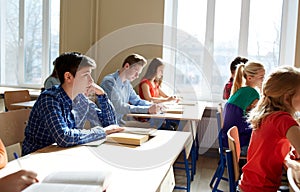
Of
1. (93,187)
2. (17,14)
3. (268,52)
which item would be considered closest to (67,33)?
(17,14)

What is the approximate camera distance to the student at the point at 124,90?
10.3ft

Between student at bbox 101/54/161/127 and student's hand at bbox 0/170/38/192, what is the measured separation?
192 centimetres

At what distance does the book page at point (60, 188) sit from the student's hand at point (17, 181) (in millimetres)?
35

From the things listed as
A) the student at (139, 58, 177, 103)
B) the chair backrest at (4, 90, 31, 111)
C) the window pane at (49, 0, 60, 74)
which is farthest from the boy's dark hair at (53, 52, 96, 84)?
the window pane at (49, 0, 60, 74)

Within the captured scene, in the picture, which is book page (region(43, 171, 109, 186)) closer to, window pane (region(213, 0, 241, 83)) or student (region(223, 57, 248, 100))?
student (region(223, 57, 248, 100))

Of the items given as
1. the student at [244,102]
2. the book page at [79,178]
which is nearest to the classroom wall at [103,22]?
the student at [244,102]

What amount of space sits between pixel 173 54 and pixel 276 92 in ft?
9.86

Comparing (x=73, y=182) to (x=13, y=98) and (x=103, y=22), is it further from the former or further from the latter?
(x=103, y=22)

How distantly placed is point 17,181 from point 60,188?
5.9 inches

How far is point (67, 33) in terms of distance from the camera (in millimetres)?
4652

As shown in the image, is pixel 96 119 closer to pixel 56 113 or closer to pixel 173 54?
pixel 56 113

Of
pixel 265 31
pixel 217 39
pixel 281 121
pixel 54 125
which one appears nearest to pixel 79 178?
pixel 54 125

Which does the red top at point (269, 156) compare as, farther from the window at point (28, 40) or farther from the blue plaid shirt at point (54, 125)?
the window at point (28, 40)

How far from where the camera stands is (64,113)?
1807mm
